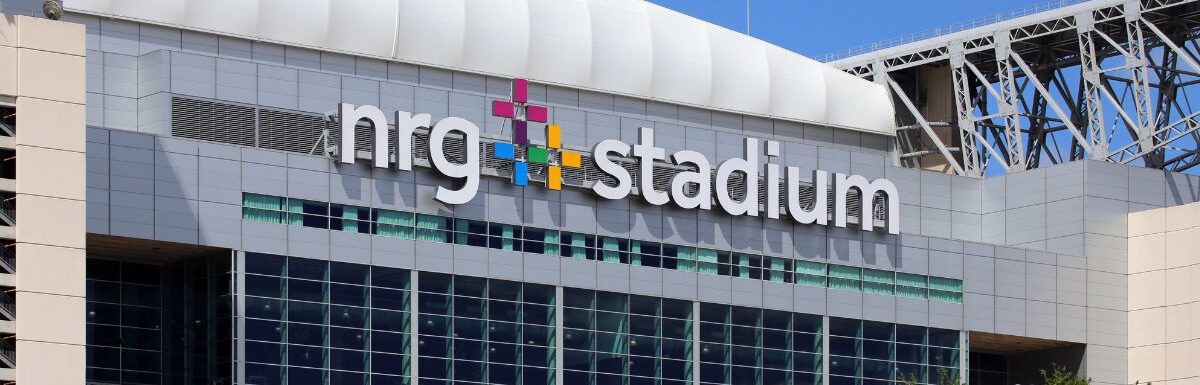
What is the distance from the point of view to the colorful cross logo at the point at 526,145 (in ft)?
418

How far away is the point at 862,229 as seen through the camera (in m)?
140

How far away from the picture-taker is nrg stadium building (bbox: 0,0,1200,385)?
382 ft

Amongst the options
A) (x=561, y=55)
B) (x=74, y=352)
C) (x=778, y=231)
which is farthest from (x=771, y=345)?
(x=74, y=352)

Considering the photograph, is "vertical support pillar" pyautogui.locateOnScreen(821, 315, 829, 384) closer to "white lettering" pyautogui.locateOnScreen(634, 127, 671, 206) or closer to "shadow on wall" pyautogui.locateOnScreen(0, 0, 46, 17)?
"white lettering" pyautogui.locateOnScreen(634, 127, 671, 206)

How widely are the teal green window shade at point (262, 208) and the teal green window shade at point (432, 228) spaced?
6706mm

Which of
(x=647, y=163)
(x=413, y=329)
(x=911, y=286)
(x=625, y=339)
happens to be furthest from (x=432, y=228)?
(x=911, y=286)

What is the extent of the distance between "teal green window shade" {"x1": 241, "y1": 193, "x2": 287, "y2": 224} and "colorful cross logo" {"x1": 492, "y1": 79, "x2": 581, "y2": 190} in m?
11.5

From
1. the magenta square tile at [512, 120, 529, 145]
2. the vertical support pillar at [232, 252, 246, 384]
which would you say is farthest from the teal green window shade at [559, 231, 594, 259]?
the vertical support pillar at [232, 252, 246, 384]

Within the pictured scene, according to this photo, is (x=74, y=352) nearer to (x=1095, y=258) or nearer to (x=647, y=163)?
(x=647, y=163)

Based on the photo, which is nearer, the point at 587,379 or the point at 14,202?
the point at 14,202

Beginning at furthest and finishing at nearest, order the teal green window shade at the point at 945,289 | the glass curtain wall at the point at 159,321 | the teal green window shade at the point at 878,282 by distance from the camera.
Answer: the teal green window shade at the point at 945,289 < the teal green window shade at the point at 878,282 < the glass curtain wall at the point at 159,321

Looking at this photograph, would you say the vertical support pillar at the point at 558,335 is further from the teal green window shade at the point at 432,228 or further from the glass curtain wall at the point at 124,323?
the glass curtain wall at the point at 124,323

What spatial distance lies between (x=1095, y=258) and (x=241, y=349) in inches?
1954

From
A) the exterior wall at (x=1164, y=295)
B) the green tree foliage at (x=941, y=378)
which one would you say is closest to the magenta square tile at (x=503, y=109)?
the green tree foliage at (x=941, y=378)
